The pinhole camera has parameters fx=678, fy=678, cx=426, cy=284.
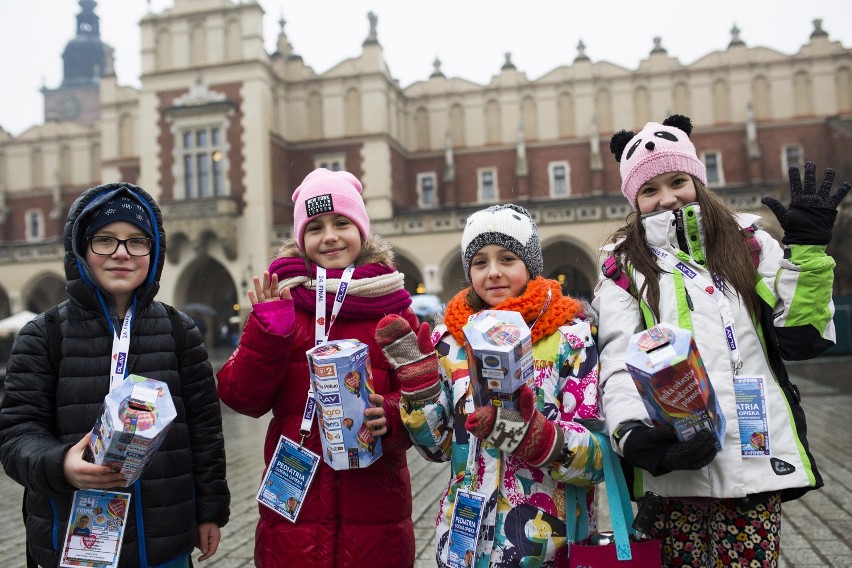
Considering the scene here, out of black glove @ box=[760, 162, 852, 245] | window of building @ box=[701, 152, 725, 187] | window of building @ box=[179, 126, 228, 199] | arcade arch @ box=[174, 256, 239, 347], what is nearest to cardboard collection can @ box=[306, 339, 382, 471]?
black glove @ box=[760, 162, 852, 245]

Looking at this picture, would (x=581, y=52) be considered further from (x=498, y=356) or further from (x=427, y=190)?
(x=498, y=356)

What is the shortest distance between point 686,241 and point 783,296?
0.34 m

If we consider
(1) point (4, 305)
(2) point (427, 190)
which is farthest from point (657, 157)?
(1) point (4, 305)

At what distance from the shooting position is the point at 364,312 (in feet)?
7.79

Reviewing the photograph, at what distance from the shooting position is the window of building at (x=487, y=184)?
29.5m

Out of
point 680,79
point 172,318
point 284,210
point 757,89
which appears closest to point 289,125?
point 284,210

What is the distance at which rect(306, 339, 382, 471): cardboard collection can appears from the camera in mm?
2000

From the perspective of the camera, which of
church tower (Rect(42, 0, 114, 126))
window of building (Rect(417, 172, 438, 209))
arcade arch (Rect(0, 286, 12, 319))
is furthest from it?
church tower (Rect(42, 0, 114, 126))

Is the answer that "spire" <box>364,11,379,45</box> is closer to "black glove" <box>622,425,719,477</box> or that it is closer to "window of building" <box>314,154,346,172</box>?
"window of building" <box>314,154,346,172</box>

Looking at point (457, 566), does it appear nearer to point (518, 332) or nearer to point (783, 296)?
point (518, 332)

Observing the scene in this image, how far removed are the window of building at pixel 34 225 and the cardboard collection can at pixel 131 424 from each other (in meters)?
35.4

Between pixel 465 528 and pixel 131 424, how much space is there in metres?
1.01

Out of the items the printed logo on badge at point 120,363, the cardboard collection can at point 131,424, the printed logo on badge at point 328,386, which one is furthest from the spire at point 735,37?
the cardboard collection can at point 131,424

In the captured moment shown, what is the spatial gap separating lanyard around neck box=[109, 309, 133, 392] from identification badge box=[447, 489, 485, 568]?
1166 mm
